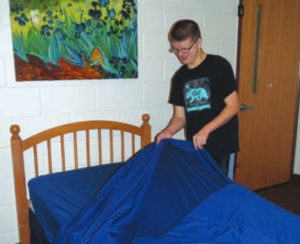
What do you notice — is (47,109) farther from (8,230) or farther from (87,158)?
(8,230)

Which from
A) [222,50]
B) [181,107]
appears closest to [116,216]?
[181,107]

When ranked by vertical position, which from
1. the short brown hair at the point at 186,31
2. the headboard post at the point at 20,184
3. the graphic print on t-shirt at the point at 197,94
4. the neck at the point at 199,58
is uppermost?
the short brown hair at the point at 186,31

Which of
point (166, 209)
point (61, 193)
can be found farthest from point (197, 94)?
point (61, 193)

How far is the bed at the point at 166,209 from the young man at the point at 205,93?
9.3 inches

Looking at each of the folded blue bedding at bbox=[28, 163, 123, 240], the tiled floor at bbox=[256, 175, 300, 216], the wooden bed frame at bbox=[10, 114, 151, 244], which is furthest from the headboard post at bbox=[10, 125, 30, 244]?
the tiled floor at bbox=[256, 175, 300, 216]

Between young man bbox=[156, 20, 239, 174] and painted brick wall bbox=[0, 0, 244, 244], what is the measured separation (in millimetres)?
408

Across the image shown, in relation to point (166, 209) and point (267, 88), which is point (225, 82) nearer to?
point (166, 209)

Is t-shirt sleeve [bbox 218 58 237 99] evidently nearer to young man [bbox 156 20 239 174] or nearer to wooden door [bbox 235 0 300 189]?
young man [bbox 156 20 239 174]

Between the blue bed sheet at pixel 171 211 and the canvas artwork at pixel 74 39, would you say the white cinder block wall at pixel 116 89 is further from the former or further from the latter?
the blue bed sheet at pixel 171 211

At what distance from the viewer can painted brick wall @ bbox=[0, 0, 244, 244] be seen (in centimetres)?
189

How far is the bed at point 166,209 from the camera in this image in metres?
1.10

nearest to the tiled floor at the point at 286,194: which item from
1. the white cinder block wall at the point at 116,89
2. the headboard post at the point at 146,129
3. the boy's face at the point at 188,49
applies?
the white cinder block wall at the point at 116,89

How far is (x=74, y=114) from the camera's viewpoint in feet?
6.82

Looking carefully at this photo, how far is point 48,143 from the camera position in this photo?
198 cm
